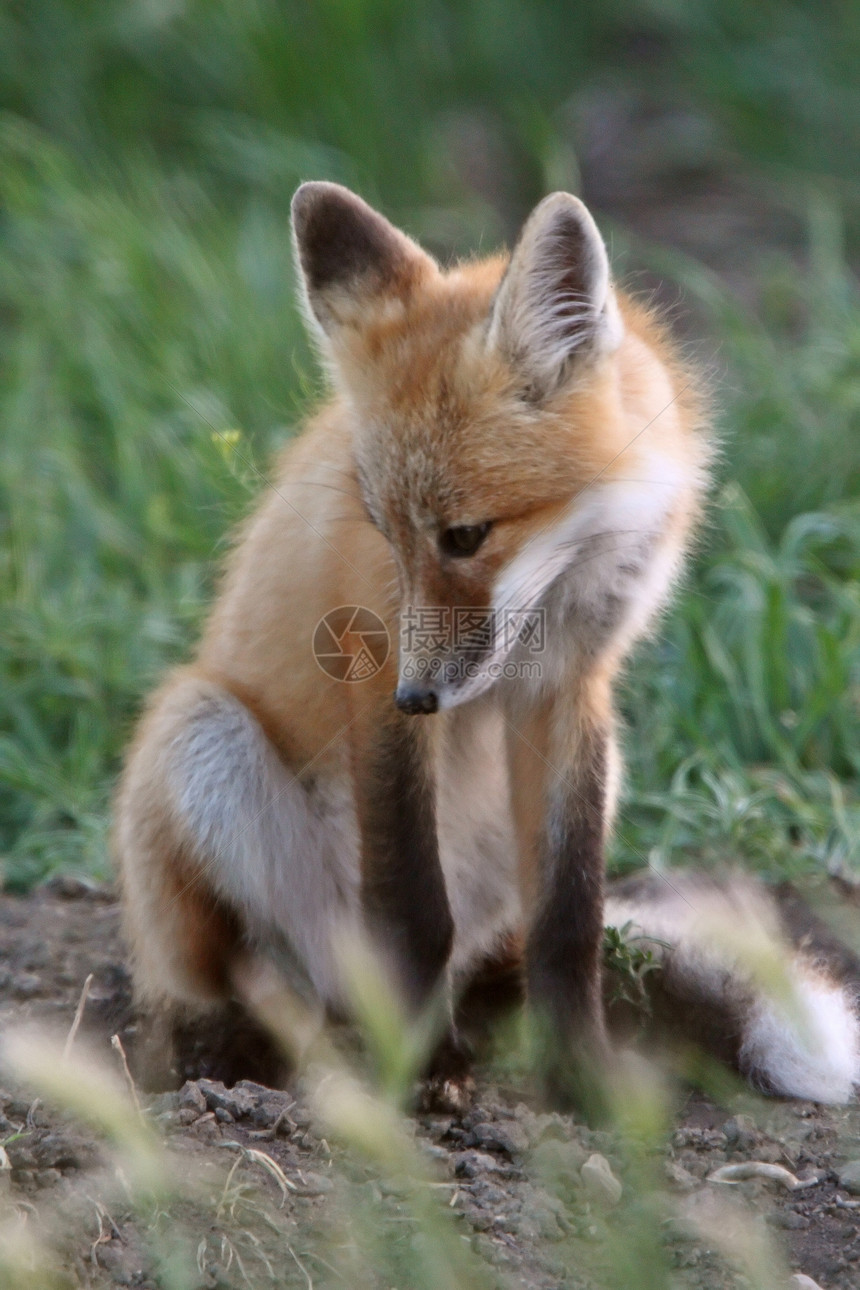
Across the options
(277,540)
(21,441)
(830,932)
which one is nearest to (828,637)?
(830,932)

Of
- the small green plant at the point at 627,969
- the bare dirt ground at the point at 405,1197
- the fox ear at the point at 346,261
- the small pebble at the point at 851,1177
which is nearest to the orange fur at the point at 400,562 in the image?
the fox ear at the point at 346,261

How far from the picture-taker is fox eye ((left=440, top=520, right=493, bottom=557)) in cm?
269

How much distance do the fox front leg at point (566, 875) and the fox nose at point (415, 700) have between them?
0.56m

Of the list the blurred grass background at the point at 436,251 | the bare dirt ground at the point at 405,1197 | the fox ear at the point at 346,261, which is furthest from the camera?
the blurred grass background at the point at 436,251

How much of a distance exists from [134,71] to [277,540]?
5103 millimetres

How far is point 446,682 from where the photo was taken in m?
2.69

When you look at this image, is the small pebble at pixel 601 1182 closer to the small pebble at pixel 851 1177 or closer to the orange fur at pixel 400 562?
the small pebble at pixel 851 1177

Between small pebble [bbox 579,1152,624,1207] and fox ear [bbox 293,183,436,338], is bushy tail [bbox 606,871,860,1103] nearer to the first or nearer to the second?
small pebble [bbox 579,1152,624,1207]

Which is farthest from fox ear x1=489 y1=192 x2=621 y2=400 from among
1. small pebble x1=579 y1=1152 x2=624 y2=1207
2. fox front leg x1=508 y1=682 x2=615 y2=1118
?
small pebble x1=579 y1=1152 x2=624 y2=1207

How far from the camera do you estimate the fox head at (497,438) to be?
106 inches

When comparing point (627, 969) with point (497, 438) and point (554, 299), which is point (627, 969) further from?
point (554, 299)

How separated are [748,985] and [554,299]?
1.57 meters

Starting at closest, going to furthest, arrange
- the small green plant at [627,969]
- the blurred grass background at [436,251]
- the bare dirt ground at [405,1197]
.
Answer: the bare dirt ground at [405,1197] → the small green plant at [627,969] → the blurred grass background at [436,251]

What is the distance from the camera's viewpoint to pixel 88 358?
19.7 ft
